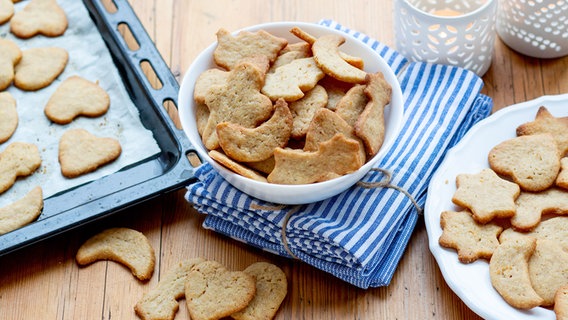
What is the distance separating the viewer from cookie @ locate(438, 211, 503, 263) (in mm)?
1313

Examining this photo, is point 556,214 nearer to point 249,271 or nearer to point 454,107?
point 454,107

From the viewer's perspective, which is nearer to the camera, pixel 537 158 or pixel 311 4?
pixel 537 158

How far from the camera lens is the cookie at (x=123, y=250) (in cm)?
143

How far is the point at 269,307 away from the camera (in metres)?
1.36

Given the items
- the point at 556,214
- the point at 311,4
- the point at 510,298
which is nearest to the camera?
the point at 510,298

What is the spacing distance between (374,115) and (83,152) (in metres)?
0.59

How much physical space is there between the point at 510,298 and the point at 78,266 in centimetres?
77

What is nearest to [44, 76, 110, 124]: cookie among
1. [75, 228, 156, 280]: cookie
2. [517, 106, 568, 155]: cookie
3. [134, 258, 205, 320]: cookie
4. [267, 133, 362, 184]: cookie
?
[75, 228, 156, 280]: cookie

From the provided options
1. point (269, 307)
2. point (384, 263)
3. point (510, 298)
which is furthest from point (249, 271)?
point (510, 298)

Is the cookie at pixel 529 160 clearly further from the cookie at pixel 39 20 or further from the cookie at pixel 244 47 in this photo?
the cookie at pixel 39 20

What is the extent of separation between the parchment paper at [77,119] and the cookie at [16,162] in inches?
0.6

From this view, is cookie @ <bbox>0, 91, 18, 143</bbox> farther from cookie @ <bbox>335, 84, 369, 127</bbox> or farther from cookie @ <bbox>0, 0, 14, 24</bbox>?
cookie @ <bbox>335, 84, 369, 127</bbox>

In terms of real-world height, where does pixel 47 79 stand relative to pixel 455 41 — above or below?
below

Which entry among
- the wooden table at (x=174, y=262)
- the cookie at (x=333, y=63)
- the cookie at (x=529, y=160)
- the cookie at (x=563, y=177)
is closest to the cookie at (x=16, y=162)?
the wooden table at (x=174, y=262)
